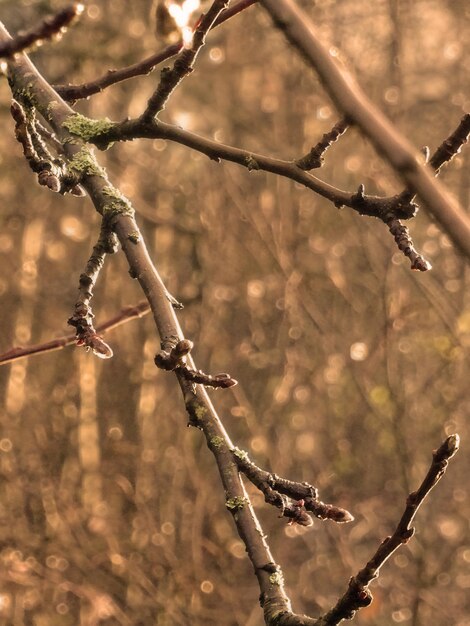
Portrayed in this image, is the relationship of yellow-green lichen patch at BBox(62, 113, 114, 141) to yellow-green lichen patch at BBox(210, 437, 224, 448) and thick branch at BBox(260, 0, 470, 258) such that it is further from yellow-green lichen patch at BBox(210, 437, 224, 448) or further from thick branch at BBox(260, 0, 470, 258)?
thick branch at BBox(260, 0, 470, 258)

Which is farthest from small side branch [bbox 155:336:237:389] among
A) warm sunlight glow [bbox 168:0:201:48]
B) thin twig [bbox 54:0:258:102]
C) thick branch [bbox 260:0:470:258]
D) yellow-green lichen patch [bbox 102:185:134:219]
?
thin twig [bbox 54:0:258:102]

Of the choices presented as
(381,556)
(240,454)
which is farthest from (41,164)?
(381,556)

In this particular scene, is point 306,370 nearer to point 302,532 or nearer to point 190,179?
point 302,532

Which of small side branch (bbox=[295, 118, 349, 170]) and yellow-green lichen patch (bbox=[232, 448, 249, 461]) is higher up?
small side branch (bbox=[295, 118, 349, 170])

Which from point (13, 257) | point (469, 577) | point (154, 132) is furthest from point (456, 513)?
point (154, 132)

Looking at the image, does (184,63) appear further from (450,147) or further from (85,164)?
(450,147)

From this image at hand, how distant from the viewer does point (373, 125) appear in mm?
473

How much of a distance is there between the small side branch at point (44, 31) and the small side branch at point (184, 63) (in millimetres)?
373

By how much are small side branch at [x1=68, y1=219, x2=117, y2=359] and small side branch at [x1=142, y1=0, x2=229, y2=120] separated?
24 centimetres

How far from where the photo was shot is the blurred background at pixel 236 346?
551cm

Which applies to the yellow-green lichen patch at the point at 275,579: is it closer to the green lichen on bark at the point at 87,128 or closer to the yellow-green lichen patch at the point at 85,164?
the yellow-green lichen patch at the point at 85,164

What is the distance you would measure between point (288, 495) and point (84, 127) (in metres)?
0.83

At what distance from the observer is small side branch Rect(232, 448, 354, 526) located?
3.69 feet

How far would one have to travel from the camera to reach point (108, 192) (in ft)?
4.52
